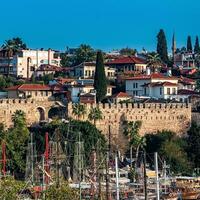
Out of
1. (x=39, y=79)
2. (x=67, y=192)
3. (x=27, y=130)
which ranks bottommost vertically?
(x=67, y=192)

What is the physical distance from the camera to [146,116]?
89000 millimetres

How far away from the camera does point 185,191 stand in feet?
222

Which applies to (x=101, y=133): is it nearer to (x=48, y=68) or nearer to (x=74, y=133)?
(x=74, y=133)

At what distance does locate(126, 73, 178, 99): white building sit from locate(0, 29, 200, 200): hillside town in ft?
0.33

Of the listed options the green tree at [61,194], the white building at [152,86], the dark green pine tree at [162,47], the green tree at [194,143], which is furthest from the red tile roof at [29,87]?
the green tree at [61,194]

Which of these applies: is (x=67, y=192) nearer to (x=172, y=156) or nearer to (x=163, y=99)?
(x=172, y=156)

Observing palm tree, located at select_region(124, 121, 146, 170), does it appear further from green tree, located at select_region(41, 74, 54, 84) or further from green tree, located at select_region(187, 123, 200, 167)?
green tree, located at select_region(41, 74, 54, 84)

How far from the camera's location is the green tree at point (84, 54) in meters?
128

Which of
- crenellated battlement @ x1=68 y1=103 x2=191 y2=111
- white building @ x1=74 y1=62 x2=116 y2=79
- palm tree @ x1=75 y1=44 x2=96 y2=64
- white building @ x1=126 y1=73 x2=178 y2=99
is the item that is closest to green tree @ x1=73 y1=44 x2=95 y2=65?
palm tree @ x1=75 y1=44 x2=96 y2=64

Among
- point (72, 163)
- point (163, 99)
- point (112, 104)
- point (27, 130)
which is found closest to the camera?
point (72, 163)

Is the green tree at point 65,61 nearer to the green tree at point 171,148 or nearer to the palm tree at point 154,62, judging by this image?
the palm tree at point 154,62

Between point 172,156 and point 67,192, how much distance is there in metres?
32.1

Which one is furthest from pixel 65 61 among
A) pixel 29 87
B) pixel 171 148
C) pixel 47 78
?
pixel 171 148

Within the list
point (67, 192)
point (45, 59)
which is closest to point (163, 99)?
point (45, 59)
